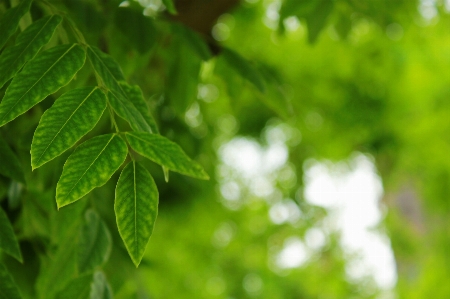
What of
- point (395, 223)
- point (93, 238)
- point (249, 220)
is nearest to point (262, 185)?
point (249, 220)

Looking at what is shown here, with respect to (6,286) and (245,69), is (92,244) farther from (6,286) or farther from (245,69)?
(245,69)

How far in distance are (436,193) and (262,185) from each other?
3.62 ft

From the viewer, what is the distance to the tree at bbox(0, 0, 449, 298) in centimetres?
53

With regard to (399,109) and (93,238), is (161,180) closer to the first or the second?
(93,238)

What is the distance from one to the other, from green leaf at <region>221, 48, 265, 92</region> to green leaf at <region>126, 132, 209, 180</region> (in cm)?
38

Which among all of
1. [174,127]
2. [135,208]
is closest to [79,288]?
[135,208]

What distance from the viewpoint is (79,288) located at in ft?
2.59

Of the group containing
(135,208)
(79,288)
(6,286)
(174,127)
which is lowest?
(174,127)

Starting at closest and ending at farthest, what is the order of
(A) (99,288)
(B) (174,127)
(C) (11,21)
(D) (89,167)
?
(D) (89,167) → (C) (11,21) → (A) (99,288) → (B) (174,127)

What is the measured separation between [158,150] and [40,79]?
133 millimetres

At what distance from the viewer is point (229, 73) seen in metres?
1.12

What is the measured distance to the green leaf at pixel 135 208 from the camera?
501 millimetres

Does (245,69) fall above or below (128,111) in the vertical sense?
below

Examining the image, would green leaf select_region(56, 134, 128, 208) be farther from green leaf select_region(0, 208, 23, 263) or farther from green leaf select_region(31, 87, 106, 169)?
green leaf select_region(0, 208, 23, 263)
